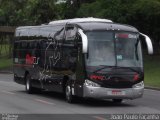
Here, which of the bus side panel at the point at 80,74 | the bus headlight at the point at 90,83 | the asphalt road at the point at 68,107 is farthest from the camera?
the bus side panel at the point at 80,74

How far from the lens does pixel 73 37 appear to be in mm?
21781

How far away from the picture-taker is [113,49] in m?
20.9

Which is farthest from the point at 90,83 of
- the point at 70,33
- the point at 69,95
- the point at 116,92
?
the point at 70,33

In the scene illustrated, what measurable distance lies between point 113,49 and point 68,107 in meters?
2.58

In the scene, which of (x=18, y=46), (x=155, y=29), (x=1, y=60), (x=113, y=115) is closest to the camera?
(x=113, y=115)

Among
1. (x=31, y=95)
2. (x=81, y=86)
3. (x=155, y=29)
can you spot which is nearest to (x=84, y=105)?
(x=81, y=86)

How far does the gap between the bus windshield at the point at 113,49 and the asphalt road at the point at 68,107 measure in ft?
5.01

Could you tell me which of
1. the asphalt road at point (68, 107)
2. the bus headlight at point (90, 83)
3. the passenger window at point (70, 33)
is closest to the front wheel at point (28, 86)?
the asphalt road at point (68, 107)

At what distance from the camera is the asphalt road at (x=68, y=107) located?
17.8 m

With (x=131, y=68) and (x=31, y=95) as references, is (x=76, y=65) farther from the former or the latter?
(x=31, y=95)

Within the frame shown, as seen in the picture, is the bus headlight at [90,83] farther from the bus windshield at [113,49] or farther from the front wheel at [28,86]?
the front wheel at [28,86]

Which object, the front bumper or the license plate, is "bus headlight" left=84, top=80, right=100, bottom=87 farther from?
the license plate

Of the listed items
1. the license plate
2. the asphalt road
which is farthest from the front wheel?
the license plate

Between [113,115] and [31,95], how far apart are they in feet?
30.4
